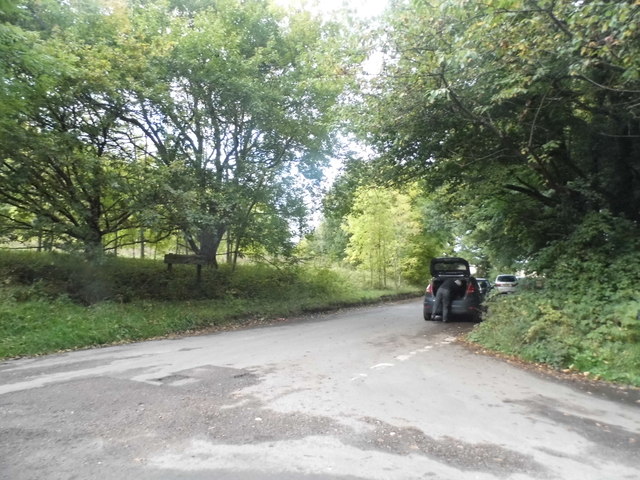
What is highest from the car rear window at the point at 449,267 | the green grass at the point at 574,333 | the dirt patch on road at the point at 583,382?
the car rear window at the point at 449,267

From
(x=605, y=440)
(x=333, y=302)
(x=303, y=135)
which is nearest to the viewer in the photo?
(x=605, y=440)

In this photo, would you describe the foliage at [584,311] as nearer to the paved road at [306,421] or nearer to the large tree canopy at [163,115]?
the paved road at [306,421]

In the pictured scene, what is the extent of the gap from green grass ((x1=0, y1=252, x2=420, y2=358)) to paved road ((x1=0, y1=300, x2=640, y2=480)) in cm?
252

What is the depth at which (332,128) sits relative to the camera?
564 inches

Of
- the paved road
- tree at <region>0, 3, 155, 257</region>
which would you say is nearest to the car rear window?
the paved road

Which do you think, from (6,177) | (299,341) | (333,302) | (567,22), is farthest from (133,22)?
(333,302)

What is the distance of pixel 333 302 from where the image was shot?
21078 mm

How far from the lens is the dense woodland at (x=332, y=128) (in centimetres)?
765

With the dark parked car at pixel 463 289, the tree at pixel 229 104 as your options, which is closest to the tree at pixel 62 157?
the tree at pixel 229 104

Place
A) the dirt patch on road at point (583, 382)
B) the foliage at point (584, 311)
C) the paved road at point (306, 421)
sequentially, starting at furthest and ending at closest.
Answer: the foliage at point (584, 311), the dirt patch on road at point (583, 382), the paved road at point (306, 421)

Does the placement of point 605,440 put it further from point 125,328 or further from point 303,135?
point 303,135

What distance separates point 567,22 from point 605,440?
5499 millimetres

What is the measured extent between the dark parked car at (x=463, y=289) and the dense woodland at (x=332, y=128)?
4.59 feet

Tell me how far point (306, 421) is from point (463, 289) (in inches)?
411
